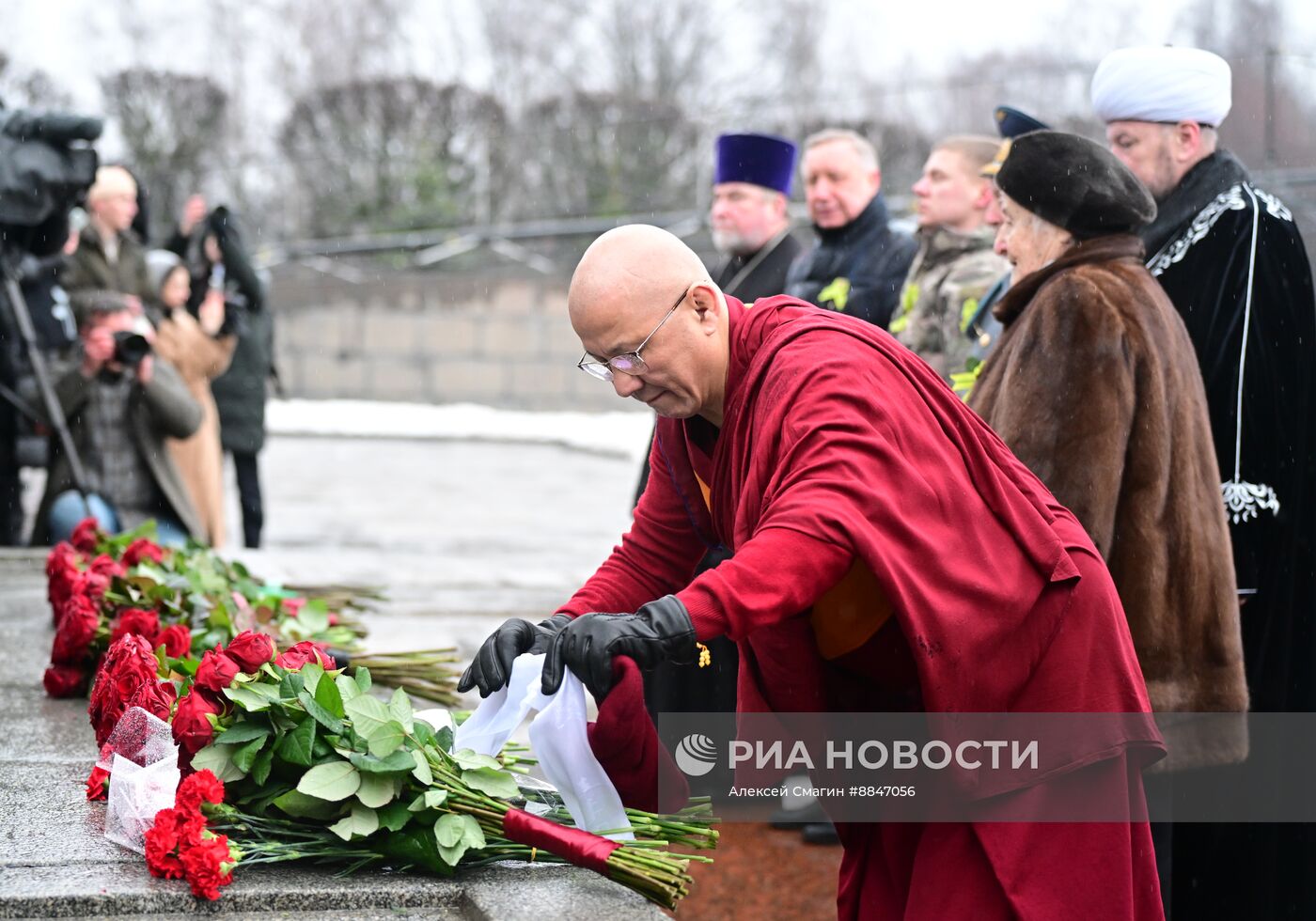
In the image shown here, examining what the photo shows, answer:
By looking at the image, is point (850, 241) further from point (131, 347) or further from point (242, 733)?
point (242, 733)

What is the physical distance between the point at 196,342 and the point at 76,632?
14.7ft

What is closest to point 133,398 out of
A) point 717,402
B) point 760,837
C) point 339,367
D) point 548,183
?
point 760,837

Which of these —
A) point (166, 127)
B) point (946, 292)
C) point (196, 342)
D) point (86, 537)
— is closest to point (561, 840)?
point (946, 292)

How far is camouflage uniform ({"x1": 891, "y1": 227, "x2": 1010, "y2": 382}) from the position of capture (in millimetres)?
5379

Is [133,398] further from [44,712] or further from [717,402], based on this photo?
A: [717,402]

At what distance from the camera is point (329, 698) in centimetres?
298

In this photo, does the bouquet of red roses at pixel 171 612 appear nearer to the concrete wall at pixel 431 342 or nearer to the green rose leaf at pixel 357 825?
the green rose leaf at pixel 357 825

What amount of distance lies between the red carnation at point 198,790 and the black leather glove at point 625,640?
721mm

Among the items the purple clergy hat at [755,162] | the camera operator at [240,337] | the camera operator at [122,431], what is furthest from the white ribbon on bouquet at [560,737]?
the camera operator at [240,337]

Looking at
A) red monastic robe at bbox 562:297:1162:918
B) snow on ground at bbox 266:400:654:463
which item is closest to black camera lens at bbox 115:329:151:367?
red monastic robe at bbox 562:297:1162:918

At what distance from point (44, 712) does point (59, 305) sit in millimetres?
4599

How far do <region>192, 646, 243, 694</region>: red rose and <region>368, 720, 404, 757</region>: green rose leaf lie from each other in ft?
1.07

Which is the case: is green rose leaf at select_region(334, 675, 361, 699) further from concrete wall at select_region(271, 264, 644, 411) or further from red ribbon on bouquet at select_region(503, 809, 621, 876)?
concrete wall at select_region(271, 264, 644, 411)

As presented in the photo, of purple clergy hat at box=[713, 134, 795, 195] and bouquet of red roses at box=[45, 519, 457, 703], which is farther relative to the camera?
purple clergy hat at box=[713, 134, 795, 195]
